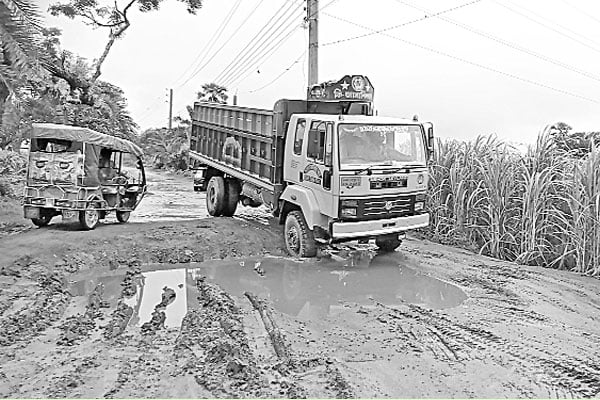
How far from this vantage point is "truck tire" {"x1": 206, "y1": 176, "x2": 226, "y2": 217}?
13.8 metres

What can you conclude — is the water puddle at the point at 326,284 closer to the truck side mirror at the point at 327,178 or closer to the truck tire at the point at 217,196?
the truck side mirror at the point at 327,178

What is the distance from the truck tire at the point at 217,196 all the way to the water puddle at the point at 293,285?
11.6 ft

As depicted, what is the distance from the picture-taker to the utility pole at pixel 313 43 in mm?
16953

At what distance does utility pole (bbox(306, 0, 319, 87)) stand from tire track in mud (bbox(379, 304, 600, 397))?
10860mm

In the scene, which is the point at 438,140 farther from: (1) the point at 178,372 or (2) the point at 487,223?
(1) the point at 178,372

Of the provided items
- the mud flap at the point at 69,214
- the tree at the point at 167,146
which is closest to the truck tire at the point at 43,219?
the mud flap at the point at 69,214

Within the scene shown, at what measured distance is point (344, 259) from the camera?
1054 cm

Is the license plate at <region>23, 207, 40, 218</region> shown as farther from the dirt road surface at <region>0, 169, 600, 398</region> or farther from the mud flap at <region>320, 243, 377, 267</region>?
the mud flap at <region>320, 243, 377, 267</region>

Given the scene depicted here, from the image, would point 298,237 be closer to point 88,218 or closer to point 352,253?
point 352,253

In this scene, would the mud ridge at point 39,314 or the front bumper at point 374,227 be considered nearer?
the mud ridge at point 39,314

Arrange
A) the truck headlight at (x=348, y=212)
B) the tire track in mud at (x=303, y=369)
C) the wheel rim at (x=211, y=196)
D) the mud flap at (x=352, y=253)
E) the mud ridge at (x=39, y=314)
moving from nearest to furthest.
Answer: the tire track in mud at (x=303, y=369)
the mud ridge at (x=39, y=314)
the truck headlight at (x=348, y=212)
the mud flap at (x=352, y=253)
the wheel rim at (x=211, y=196)

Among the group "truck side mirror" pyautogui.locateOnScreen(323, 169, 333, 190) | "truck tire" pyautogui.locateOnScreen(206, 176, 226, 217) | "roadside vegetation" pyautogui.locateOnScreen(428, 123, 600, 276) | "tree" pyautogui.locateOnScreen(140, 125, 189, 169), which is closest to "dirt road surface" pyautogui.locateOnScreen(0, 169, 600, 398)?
"roadside vegetation" pyautogui.locateOnScreen(428, 123, 600, 276)

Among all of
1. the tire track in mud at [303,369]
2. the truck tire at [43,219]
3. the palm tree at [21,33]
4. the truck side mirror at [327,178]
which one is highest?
the palm tree at [21,33]

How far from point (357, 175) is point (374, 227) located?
2.95 ft
